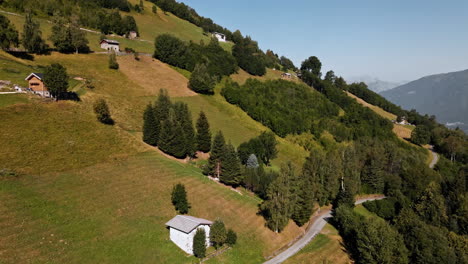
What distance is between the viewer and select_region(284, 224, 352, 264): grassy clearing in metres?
43.8

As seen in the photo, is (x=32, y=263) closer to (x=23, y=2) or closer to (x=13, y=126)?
(x=13, y=126)

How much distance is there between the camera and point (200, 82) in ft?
342

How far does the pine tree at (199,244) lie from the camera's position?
120ft

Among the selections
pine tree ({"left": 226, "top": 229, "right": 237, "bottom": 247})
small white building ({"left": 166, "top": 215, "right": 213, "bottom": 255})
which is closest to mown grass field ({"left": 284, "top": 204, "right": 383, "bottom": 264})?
pine tree ({"left": 226, "top": 229, "right": 237, "bottom": 247})

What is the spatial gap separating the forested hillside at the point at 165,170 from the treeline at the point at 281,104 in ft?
3.07

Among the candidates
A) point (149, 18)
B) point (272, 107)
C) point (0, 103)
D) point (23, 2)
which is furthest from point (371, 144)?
point (23, 2)

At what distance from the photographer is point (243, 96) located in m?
114

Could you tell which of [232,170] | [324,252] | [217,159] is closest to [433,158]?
[324,252]

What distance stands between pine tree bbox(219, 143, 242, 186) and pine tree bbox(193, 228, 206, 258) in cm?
2252

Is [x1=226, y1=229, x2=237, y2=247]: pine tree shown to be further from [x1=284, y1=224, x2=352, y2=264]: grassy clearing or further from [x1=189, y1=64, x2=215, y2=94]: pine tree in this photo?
[x1=189, y1=64, x2=215, y2=94]: pine tree

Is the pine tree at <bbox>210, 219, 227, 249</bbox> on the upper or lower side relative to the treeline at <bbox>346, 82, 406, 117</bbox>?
lower

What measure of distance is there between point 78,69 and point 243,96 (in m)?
59.9

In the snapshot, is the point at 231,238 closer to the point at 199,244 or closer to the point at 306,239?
the point at 199,244

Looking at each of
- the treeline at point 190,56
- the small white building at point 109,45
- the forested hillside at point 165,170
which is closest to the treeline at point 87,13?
the forested hillside at point 165,170
